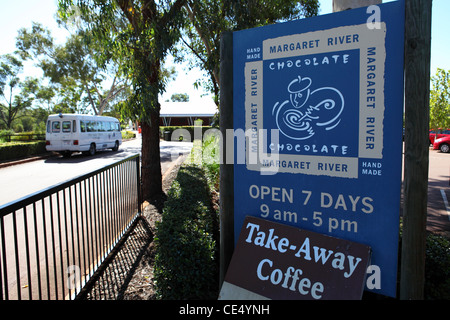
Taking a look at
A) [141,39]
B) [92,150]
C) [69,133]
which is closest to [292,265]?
[141,39]

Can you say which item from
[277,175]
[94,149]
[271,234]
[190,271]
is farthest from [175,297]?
[94,149]

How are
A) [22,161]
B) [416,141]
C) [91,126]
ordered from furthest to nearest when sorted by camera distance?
[91,126] < [22,161] < [416,141]

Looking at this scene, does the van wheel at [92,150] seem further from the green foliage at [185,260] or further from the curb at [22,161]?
the green foliage at [185,260]

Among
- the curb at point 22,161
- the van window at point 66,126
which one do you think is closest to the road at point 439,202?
the curb at point 22,161

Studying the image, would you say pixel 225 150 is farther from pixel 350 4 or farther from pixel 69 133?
pixel 69 133

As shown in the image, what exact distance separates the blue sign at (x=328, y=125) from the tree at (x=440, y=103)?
19.2m

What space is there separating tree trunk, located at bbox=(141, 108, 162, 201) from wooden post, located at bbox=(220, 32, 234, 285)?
200 inches

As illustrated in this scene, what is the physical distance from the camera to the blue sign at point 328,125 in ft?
6.10

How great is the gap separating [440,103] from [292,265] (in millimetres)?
20160

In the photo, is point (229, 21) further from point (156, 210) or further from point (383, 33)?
point (383, 33)

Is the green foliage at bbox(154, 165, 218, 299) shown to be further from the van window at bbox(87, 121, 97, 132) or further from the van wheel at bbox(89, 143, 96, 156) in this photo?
the van wheel at bbox(89, 143, 96, 156)

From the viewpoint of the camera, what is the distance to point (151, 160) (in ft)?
24.6

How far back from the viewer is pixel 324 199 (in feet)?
6.91
